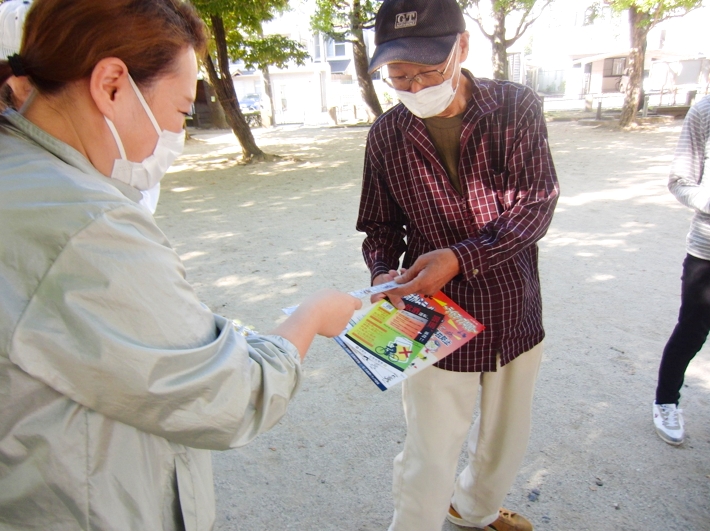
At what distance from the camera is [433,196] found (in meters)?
1.82

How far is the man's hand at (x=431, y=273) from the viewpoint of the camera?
5.56ft

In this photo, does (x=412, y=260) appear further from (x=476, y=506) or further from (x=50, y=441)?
(x=50, y=441)

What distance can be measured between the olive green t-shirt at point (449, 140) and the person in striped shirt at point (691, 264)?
126 centimetres

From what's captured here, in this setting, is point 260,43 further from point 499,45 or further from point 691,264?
point 691,264

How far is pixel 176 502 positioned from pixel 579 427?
2.33 metres

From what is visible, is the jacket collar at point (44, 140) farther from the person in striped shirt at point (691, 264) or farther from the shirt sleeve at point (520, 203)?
the person in striped shirt at point (691, 264)

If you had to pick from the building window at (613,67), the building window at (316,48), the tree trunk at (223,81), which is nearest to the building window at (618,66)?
the building window at (613,67)

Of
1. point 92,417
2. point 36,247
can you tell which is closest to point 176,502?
point 92,417

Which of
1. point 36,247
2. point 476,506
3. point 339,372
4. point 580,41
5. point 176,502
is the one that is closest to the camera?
point 36,247

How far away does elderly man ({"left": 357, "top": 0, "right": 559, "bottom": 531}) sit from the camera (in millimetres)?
1734

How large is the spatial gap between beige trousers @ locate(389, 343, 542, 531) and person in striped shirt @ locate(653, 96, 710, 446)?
3.22 ft

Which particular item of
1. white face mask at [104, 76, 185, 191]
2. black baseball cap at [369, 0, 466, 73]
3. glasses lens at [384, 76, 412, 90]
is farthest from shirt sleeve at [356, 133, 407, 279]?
white face mask at [104, 76, 185, 191]

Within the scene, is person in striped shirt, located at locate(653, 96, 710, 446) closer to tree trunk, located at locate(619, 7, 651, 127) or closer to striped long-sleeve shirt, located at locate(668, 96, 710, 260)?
striped long-sleeve shirt, located at locate(668, 96, 710, 260)

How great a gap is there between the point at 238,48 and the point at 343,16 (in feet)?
13.7
